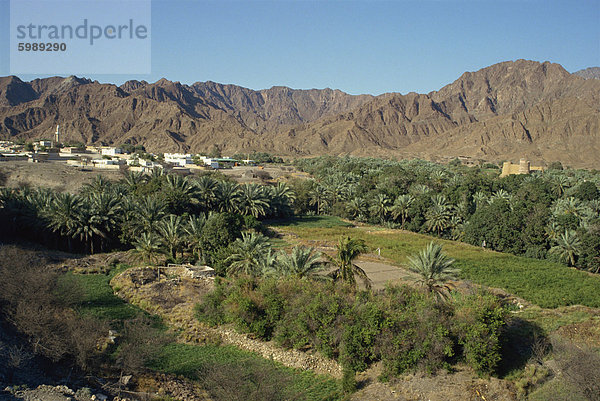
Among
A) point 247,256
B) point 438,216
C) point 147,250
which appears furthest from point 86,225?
point 438,216

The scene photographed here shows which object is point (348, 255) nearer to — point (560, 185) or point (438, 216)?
point (438, 216)

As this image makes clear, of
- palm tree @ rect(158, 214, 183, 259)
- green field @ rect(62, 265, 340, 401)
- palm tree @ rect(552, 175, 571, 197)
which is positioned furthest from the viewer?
palm tree @ rect(552, 175, 571, 197)

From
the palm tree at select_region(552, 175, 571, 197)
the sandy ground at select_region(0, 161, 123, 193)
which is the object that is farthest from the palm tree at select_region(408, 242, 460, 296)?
the sandy ground at select_region(0, 161, 123, 193)

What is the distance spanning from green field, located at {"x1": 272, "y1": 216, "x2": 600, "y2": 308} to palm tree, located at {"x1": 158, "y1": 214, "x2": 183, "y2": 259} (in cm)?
1301

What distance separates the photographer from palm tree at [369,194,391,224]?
4775cm

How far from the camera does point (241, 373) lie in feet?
40.7

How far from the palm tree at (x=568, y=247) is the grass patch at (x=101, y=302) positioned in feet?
93.4

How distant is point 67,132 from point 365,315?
147m

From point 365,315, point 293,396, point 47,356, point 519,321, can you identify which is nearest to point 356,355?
point 365,315

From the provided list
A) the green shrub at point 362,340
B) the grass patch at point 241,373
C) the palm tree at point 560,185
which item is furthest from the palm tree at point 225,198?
the palm tree at point 560,185

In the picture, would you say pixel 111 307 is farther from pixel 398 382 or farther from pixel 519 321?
pixel 519 321

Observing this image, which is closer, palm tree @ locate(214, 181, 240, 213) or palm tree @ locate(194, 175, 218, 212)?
palm tree @ locate(194, 175, 218, 212)

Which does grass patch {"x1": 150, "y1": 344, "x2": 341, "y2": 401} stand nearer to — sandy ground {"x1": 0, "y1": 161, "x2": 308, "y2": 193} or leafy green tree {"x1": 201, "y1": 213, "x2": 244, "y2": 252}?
leafy green tree {"x1": 201, "y1": 213, "x2": 244, "y2": 252}

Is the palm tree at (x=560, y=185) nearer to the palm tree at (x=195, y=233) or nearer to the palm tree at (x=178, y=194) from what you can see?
the palm tree at (x=178, y=194)
